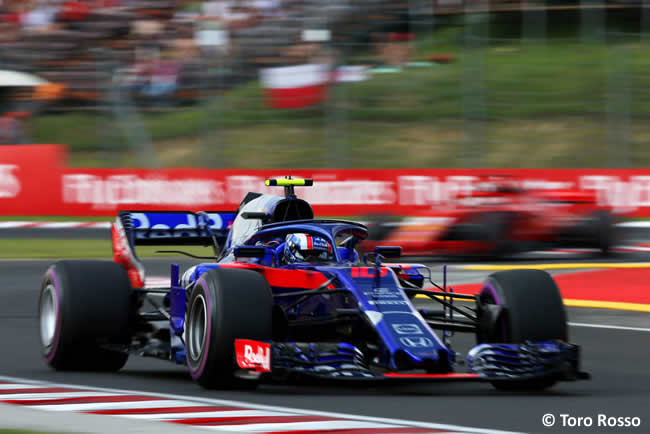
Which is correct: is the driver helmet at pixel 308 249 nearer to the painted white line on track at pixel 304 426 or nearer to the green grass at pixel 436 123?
the painted white line on track at pixel 304 426

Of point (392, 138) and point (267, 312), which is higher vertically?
point (392, 138)

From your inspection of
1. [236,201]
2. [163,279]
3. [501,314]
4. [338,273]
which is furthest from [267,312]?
[236,201]

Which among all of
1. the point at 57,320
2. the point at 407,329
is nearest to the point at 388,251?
the point at 407,329

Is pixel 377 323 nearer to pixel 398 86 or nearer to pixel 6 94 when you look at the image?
pixel 398 86

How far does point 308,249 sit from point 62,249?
44.4 feet

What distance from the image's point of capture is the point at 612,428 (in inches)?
245

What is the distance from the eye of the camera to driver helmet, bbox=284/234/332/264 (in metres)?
8.22

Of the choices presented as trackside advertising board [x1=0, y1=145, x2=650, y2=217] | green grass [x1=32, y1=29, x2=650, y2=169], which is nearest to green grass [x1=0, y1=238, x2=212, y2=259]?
trackside advertising board [x1=0, y1=145, x2=650, y2=217]

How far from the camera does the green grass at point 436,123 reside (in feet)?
83.0

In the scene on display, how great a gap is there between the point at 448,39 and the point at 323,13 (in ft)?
9.82

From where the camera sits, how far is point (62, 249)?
20906mm

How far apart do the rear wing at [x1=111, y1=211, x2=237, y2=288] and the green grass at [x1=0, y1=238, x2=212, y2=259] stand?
32.1 feet

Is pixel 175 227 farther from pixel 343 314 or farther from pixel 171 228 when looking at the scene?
pixel 343 314

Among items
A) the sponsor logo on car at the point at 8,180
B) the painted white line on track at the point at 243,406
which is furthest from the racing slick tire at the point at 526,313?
the sponsor logo on car at the point at 8,180
